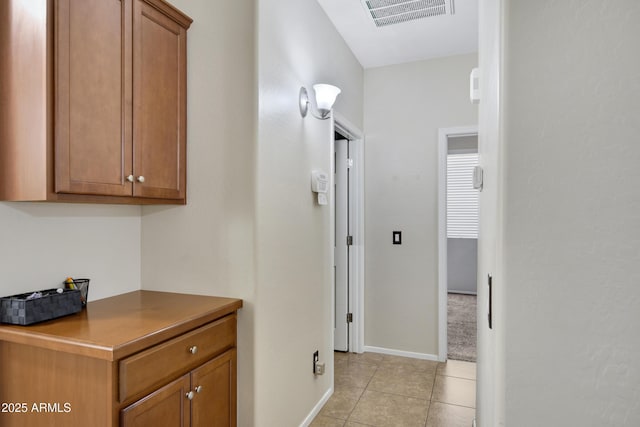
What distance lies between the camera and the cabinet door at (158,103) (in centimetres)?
170

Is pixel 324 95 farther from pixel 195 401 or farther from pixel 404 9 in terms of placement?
pixel 195 401

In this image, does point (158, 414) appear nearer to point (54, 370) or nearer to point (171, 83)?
point (54, 370)

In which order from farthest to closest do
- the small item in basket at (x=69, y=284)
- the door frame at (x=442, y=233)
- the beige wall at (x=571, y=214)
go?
the door frame at (x=442, y=233)
the small item in basket at (x=69, y=284)
the beige wall at (x=571, y=214)

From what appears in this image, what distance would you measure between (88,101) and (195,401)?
1.25m

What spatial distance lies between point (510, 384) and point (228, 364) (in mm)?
1251

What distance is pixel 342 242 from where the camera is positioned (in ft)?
12.0

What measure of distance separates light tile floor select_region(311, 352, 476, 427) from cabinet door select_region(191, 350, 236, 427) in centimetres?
87

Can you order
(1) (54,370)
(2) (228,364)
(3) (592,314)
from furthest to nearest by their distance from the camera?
(2) (228,364) < (1) (54,370) < (3) (592,314)

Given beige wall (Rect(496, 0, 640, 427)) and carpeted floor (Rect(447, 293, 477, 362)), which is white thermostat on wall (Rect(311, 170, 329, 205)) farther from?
carpeted floor (Rect(447, 293, 477, 362))

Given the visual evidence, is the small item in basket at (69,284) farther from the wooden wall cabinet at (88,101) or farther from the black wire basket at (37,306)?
the wooden wall cabinet at (88,101)

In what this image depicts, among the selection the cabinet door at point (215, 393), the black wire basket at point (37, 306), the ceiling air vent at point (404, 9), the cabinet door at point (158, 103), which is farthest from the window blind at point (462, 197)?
the black wire basket at point (37, 306)

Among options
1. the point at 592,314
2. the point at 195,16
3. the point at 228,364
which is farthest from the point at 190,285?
the point at 592,314

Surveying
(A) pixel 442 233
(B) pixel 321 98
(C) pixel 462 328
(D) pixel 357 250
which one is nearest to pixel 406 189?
(A) pixel 442 233

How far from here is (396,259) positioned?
3607 millimetres
